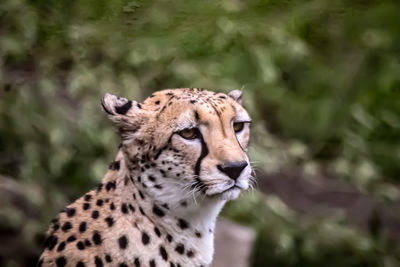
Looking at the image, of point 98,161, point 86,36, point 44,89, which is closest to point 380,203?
point 98,161

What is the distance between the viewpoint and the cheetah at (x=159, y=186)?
1867mm

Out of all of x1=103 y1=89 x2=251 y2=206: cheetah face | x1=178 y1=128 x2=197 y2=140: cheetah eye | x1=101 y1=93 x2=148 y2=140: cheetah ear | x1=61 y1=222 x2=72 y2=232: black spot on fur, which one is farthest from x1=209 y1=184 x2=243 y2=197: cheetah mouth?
x1=61 y1=222 x2=72 y2=232: black spot on fur

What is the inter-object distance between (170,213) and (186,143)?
18 cm

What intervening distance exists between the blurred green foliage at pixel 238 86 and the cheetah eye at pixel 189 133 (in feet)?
1.31

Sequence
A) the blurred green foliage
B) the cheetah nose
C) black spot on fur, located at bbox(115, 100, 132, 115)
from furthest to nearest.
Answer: the blurred green foliage < black spot on fur, located at bbox(115, 100, 132, 115) < the cheetah nose

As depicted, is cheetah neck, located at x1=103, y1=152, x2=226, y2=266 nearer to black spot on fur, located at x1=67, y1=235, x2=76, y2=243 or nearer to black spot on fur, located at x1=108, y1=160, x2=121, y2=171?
black spot on fur, located at x1=108, y1=160, x2=121, y2=171

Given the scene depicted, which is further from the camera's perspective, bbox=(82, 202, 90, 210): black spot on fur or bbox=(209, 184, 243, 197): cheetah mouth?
bbox=(82, 202, 90, 210): black spot on fur

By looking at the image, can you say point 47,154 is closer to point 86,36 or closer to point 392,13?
point 86,36

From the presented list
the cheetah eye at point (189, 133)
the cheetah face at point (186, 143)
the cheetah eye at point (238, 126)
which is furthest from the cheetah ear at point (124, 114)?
the cheetah eye at point (238, 126)

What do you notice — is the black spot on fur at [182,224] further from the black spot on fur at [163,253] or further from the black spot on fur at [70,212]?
the black spot on fur at [70,212]

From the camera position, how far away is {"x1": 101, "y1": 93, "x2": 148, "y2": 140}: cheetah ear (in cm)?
191

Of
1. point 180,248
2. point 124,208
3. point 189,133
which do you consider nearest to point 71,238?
point 124,208

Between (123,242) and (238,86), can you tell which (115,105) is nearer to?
(123,242)

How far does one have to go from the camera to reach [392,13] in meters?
3.38
